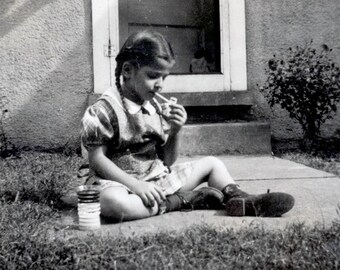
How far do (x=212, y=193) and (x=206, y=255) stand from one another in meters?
0.82

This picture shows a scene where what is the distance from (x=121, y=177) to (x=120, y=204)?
0.56 feet

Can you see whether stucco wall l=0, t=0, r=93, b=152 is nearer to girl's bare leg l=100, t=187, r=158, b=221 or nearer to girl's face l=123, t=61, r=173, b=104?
girl's face l=123, t=61, r=173, b=104

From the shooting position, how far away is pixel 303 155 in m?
4.88

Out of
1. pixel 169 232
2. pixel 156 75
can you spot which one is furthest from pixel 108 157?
pixel 169 232

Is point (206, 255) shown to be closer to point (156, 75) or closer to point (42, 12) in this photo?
point (156, 75)

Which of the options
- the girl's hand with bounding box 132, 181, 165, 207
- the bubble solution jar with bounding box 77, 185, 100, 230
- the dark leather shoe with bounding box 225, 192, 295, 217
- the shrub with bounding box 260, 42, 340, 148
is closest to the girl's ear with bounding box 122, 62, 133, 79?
the girl's hand with bounding box 132, 181, 165, 207

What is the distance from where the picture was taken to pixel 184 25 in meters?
6.46

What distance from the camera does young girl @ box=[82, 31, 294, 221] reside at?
8.62 feet

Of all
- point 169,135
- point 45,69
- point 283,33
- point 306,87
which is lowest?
point 169,135

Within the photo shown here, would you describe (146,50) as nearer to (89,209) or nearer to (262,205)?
(89,209)

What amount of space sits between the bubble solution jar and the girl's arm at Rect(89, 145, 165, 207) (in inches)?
8.8

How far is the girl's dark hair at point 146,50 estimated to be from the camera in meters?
2.74

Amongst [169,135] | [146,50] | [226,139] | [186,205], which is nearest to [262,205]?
[186,205]

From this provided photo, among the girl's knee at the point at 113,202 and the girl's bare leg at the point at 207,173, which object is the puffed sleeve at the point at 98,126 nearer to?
the girl's knee at the point at 113,202
